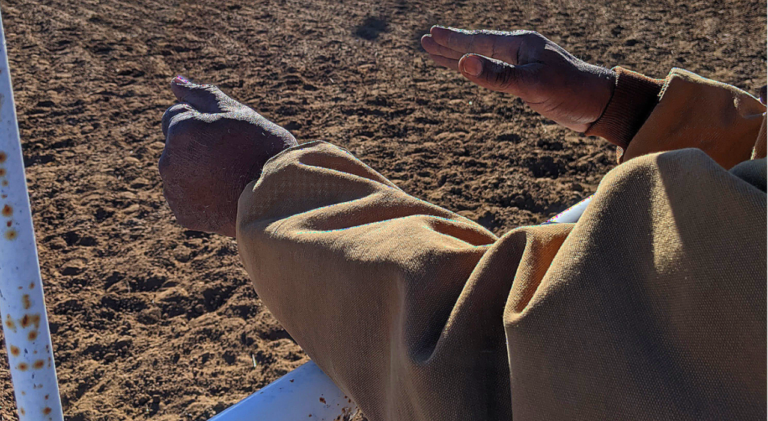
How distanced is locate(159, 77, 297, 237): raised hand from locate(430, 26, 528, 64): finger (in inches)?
19.4

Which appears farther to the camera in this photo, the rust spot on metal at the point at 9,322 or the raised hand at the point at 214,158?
the raised hand at the point at 214,158

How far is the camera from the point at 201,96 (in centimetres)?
140

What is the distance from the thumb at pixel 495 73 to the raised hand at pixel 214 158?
1.36ft

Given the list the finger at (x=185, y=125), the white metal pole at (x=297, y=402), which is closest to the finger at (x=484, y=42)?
the finger at (x=185, y=125)

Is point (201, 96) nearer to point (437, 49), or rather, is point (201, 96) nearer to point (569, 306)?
point (437, 49)

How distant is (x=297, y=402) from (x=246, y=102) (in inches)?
122

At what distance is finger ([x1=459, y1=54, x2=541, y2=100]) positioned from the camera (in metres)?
1.14

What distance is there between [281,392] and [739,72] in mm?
4472

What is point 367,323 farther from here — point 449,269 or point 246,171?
point 246,171

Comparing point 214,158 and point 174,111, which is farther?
point 174,111

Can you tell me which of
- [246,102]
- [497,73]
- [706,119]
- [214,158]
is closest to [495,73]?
[497,73]

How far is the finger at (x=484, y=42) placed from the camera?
1.45 m

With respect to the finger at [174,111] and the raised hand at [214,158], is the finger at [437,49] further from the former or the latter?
the finger at [174,111]

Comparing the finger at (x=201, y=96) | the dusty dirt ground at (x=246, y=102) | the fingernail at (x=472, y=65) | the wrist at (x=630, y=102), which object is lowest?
the dusty dirt ground at (x=246, y=102)
